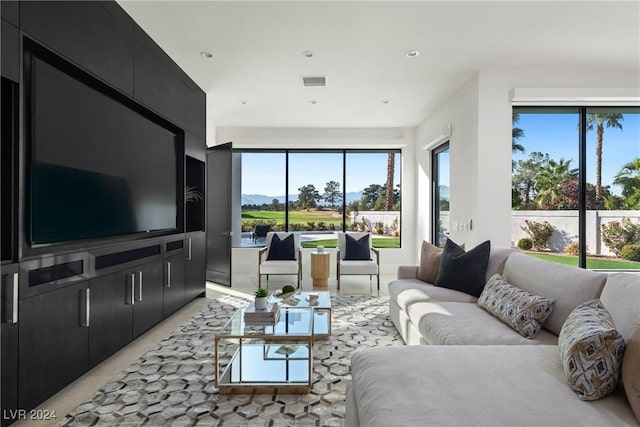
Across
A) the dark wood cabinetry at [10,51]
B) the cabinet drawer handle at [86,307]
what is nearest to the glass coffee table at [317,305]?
the cabinet drawer handle at [86,307]

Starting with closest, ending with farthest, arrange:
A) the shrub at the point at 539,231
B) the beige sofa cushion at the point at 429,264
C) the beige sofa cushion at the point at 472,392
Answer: the beige sofa cushion at the point at 472,392
the beige sofa cushion at the point at 429,264
the shrub at the point at 539,231

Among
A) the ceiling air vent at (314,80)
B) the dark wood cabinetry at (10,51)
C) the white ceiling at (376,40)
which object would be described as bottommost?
the dark wood cabinetry at (10,51)

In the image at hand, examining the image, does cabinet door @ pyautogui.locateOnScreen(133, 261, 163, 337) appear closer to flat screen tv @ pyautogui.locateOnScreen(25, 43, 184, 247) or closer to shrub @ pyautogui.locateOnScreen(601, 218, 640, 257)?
flat screen tv @ pyautogui.locateOnScreen(25, 43, 184, 247)

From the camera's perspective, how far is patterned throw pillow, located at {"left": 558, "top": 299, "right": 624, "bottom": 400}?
1364 millimetres

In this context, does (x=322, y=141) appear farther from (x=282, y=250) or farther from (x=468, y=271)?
(x=468, y=271)

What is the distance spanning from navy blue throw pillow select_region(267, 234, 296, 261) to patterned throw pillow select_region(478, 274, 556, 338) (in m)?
3.65

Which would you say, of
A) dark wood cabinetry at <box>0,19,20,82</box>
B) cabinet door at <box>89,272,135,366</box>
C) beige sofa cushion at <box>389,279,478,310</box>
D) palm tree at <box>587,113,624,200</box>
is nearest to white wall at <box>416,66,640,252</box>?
palm tree at <box>587,113,624,200</box>

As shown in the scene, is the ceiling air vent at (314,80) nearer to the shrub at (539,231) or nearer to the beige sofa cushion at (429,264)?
the beige sofa cushion at (429,264)

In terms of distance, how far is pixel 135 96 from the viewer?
3.07m

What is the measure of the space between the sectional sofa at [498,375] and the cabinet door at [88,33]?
2.59m

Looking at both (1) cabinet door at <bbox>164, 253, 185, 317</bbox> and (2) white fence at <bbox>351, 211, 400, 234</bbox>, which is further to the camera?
(2) white fence at <bbox>351, 211, 400, 234</bbox>

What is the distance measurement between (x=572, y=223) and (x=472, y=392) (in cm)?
396

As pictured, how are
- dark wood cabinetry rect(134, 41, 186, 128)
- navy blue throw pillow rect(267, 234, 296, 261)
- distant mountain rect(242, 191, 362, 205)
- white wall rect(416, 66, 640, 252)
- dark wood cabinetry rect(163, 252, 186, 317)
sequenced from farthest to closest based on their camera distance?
distant mountain rect(242, 191, 362, 205) → navy blue throw pillow rect(267, 234, 296, 261) → white wall rect(416, 66, 640, 252) → dark wood cabinetry rect(163, 252, 186, 317) → dark wood cabinetry rect(134, 41, 186, 128)

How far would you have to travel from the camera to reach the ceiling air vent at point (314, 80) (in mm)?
4258
